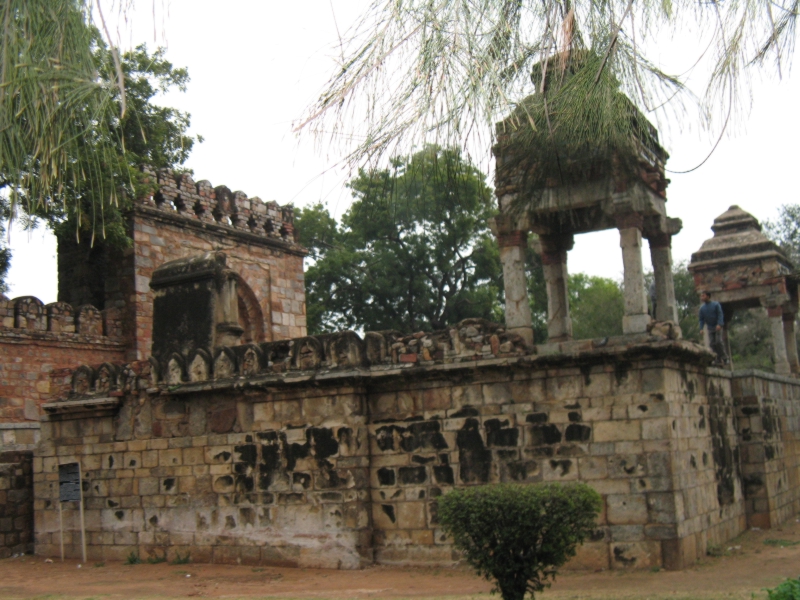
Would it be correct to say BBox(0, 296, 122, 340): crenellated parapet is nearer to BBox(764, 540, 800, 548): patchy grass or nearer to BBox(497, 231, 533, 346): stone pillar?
BBox(497, 231, 533, 346): stone pillar

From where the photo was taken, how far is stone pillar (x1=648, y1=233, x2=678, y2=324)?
953 cm

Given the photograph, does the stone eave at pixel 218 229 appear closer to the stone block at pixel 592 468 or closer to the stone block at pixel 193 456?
the stone block at pixel 193 456

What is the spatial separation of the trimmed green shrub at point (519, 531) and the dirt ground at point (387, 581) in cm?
89

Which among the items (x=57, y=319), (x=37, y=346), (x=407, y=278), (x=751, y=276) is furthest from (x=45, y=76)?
(x=407, y=278)

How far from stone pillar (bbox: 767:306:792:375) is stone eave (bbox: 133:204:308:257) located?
9.25 meters

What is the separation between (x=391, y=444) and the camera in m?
9.12

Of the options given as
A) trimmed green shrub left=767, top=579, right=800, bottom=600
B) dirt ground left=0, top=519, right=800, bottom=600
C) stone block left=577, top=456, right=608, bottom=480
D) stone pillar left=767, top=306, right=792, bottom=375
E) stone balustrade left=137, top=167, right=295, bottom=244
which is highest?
stone balustrade left=137, top=167, right=295, bottom=244

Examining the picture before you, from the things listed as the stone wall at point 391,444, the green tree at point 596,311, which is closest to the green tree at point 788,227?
the green tree at point 596,311

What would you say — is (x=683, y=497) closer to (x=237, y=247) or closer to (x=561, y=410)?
(x=561, y=410)

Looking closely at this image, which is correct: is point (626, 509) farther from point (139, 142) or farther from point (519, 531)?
point (139, 142)

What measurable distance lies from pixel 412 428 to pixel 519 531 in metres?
3.00

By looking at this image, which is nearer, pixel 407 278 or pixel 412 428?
pixel 412 428

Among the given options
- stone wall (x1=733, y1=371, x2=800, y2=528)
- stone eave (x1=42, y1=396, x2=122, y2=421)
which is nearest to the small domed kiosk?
stone wall (x1=733, y1=371, x2=800, y2=528)

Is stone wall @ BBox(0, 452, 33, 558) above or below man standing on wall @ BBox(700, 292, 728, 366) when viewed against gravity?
below
